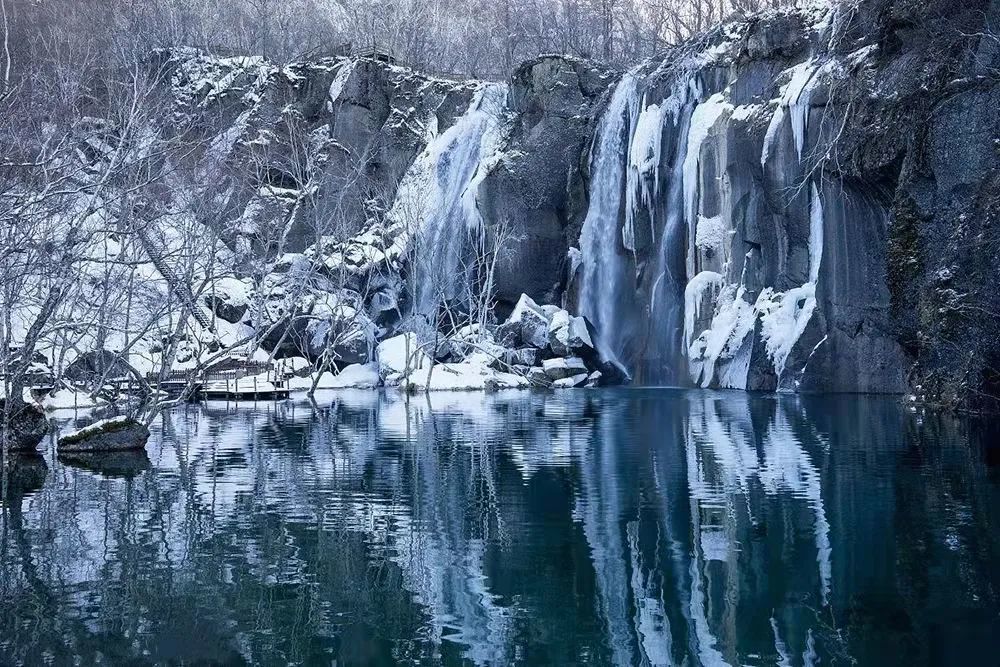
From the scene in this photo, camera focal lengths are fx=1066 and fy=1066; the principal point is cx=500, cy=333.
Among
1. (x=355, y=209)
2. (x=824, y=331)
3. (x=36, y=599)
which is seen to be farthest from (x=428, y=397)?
(x=36, y=599)

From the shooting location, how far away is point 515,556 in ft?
27.1

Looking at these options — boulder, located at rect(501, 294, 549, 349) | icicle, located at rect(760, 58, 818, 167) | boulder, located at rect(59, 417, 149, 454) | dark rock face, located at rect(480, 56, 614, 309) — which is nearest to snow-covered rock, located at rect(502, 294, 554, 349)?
boulder, located at rect(501, 294, 549, 349)

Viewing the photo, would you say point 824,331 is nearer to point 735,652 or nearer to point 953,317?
point 953,317

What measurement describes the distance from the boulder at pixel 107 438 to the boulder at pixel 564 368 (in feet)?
74.2

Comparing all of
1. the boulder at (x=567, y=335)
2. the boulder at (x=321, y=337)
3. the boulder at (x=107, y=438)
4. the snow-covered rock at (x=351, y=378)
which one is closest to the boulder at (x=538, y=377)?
the boulder at (x=567, y=335)

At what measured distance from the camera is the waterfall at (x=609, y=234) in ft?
128

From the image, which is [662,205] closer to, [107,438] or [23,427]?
[107,438]

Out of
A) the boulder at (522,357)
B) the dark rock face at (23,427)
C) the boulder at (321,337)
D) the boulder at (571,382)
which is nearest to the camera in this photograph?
the dark rock face at (23,427)

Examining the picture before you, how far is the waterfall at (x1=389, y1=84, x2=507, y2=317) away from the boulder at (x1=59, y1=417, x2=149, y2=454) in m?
24.0

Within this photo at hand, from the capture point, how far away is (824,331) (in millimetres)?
29531

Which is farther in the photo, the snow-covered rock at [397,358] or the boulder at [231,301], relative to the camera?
the boulder at [231,301]

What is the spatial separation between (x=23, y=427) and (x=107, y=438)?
119 cm

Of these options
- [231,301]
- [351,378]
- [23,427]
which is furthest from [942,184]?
[231,301]

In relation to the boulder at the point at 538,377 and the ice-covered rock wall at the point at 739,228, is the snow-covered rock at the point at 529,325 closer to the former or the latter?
the boulder at the point at 538,377
